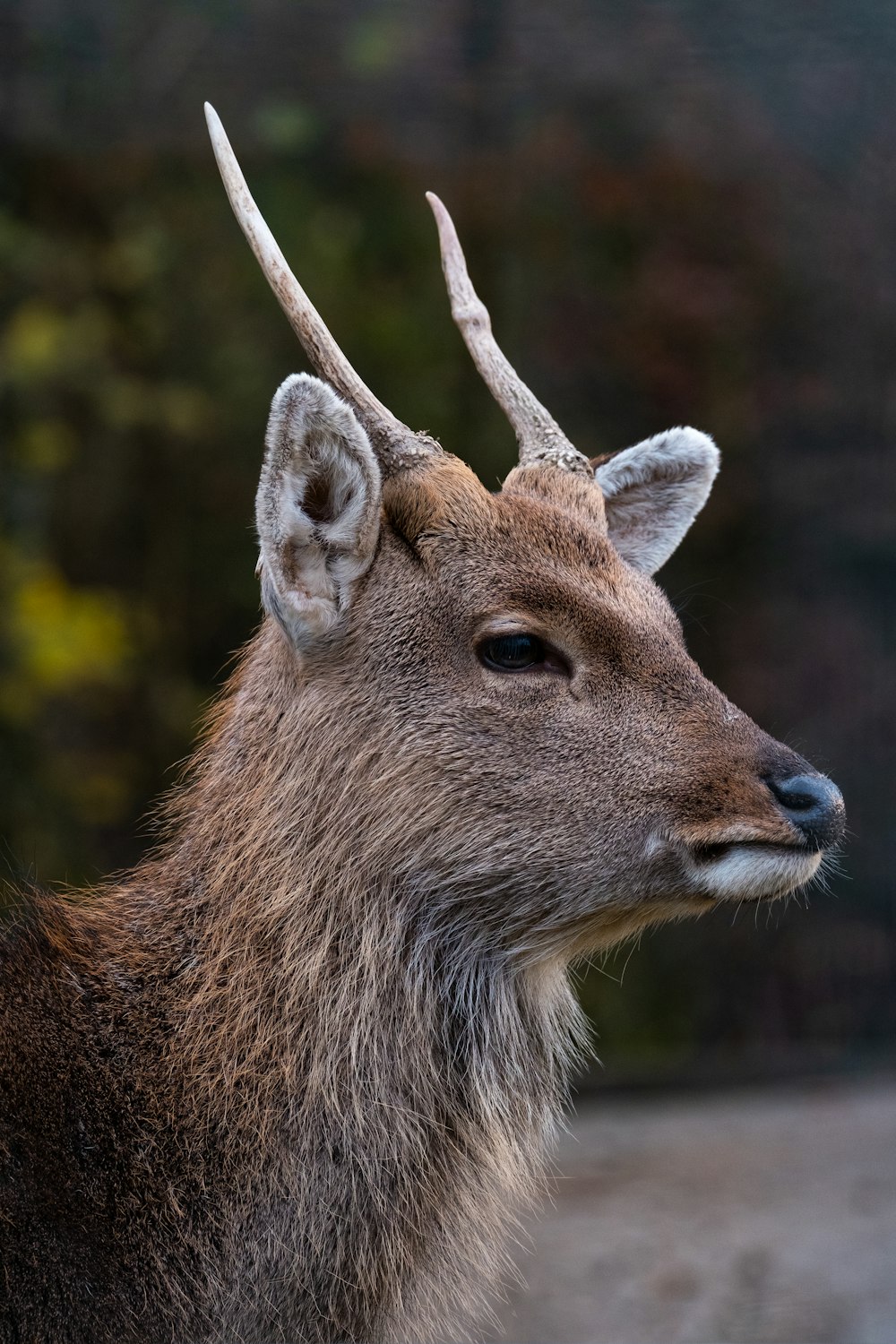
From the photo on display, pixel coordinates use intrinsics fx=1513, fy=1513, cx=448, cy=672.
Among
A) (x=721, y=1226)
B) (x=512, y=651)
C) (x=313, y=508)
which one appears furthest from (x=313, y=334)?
(x=721, y=1226)

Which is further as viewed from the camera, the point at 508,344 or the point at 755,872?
the point at 508,344

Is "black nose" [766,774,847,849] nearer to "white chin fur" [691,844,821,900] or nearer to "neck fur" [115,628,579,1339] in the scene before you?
"white chin fur" [691,844,821,900]

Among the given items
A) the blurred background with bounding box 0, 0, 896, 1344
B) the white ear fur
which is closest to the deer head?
the white ear fur

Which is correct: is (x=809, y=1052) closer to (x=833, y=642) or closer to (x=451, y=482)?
(x=833, y=642)

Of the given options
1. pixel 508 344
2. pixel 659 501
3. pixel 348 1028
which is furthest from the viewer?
pixel 508 344

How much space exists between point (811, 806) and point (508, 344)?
652cm

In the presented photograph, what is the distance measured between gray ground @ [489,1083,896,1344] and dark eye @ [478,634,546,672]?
3606 mm

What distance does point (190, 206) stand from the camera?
33.0ft

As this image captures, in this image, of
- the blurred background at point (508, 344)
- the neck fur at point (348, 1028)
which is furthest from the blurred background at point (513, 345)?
the neck fur at point (348, 1028)

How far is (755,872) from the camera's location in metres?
3.72

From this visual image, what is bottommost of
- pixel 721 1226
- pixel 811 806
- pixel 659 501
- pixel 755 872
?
pixel 721 1226

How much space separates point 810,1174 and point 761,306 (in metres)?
5.46

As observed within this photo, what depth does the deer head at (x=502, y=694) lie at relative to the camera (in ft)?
12.4

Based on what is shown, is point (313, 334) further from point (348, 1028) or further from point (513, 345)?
point (513, 345)
